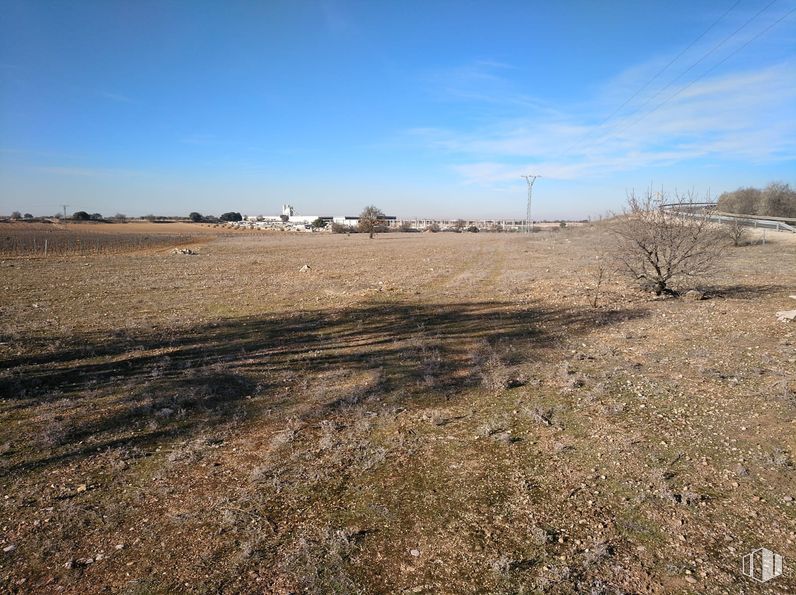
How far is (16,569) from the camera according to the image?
367 centimetres

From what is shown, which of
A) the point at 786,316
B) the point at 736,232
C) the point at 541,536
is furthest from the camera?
the point at 736,232

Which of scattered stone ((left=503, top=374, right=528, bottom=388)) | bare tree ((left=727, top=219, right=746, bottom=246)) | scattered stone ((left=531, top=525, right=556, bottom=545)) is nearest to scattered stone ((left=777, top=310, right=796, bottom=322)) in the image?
scattered stone ((left=503, top=374, right=528, bottom=388))

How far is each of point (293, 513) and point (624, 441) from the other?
13.3 ft

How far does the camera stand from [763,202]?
208ft

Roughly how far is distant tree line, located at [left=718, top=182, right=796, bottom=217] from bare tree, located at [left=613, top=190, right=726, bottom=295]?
56.2m

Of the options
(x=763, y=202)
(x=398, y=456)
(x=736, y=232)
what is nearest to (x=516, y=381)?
(x=398, y=456)

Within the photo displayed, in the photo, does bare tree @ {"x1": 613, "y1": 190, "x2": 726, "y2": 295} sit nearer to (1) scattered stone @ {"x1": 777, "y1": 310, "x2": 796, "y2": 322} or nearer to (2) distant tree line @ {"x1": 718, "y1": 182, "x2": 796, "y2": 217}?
(1) scattered stone @ {"x1": 777, "y1": 310, "x2": 796, "y2": 322}

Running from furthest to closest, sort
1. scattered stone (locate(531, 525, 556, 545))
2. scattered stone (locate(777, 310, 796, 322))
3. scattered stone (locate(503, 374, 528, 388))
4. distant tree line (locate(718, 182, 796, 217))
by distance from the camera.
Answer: distant tree line (locate(718, 182, 796, 217)) < scattered stone (locate(777, 310, 796, 322)) < scattered stone (locate(503, 374, 528, 388)) < scattered stone (locate(531, 525, 556, 545))

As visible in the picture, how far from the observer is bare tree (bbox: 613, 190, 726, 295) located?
14.4 meters

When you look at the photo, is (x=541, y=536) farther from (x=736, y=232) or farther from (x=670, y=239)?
(x=736, y=232)

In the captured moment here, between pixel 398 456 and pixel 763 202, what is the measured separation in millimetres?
77928

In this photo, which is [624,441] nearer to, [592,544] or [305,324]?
[592,544]

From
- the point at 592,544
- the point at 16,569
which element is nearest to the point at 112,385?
the point at 16,569

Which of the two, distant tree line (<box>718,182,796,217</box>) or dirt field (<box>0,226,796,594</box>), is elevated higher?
distant tree line (<box>718,182,796,217</box>)
